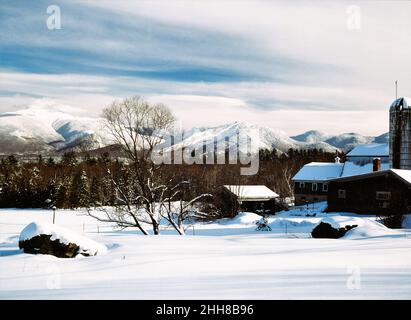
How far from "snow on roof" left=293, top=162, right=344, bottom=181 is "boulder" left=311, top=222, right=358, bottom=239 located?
38.4 metres

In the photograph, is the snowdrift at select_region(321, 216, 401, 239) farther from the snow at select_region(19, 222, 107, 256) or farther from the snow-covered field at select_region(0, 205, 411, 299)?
the snow at select_region(19, 222, 107, 256)

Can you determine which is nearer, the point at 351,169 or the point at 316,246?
the point at 316,246

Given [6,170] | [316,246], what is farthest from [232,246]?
[6,170]

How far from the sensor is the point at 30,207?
223ft

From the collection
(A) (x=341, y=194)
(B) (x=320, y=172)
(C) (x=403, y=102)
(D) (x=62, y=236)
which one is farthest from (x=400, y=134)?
(D) (x=62, y=236)

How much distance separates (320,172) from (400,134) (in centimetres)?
1753

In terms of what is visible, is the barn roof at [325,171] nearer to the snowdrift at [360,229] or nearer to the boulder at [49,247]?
the snowdrift at [360,229]

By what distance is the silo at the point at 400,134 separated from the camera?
3931 cm

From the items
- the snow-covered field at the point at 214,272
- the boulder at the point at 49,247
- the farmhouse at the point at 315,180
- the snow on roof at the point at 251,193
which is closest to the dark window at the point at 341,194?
the snow on roof at the point at 251,193

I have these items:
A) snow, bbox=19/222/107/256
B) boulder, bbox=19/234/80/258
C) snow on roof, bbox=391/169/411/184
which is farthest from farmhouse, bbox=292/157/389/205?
boulder, bbox=19/234/80/258

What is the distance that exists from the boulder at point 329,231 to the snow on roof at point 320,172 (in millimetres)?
38355
